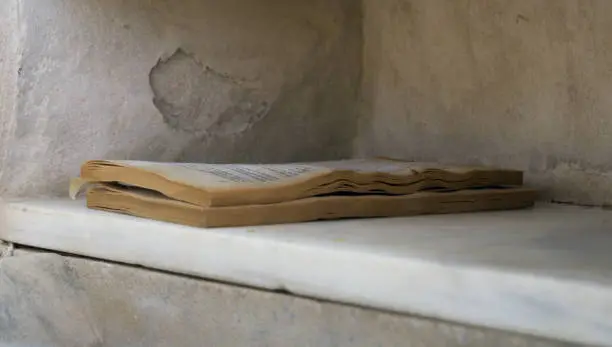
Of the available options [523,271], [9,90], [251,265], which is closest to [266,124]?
[9,90]

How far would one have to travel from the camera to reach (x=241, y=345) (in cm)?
75

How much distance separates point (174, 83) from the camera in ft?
3.69

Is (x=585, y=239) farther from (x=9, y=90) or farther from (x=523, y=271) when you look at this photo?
(x=9, y=90)

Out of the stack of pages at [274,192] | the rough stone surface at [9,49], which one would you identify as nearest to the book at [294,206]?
the stack of pages at [274,192]

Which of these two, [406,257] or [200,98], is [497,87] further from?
[406,257]

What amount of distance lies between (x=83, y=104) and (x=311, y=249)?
16.9 inches

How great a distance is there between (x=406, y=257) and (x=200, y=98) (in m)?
0.56

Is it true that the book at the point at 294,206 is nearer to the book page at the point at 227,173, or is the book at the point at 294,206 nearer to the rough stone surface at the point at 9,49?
the book page at the point at 227,173

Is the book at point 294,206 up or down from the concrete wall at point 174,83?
down

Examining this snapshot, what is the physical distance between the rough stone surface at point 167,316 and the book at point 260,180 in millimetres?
85

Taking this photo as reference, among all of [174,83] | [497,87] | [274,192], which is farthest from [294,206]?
[497,87]

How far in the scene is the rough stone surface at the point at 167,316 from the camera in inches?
25.9

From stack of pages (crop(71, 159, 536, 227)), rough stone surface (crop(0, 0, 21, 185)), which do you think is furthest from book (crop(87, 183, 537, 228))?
rough stone surface (crop(0, 0, 21, 185))

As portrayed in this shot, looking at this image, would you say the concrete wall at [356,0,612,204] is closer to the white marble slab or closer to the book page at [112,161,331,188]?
the white marble slab
